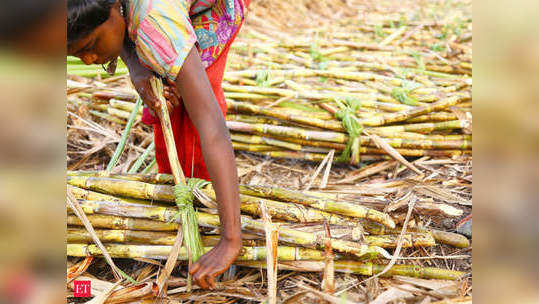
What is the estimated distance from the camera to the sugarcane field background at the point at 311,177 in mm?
1146

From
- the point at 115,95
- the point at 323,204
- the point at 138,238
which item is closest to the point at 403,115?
the point at 323,204

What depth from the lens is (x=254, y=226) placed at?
1136mm

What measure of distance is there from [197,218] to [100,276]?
404 millimetres

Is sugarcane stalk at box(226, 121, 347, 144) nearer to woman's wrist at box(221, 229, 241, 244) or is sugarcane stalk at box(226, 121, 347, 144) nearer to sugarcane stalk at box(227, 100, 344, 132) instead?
sugarcane stalk at box(227, 100, 344, 132)

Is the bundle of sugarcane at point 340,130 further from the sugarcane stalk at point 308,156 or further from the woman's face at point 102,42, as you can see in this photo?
the woman's face at point 102,42

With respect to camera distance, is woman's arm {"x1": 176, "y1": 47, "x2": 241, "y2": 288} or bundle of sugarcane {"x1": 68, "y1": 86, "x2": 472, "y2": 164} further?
bundle of sugarcane {"x1": 68, "y1": 86, "x2": 472, "y2": 164}

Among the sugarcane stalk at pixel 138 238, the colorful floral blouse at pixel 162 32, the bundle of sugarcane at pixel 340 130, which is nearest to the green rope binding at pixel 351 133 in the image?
the bundle of sugarcane at pixel 340 130

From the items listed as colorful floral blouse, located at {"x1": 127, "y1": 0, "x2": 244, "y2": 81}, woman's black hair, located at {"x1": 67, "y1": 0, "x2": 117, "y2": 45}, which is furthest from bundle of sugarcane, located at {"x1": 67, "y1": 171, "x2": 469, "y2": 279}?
woman's black hair, located at {"x1": 67, "y1": 0, "x2": 117, "y2": 45}

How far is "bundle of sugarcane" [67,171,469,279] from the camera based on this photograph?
1150mm

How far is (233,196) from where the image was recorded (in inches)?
41.5

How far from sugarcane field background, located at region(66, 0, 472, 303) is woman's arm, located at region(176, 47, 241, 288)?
93mm

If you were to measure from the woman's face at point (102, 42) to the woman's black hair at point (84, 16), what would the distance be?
0.01 m
